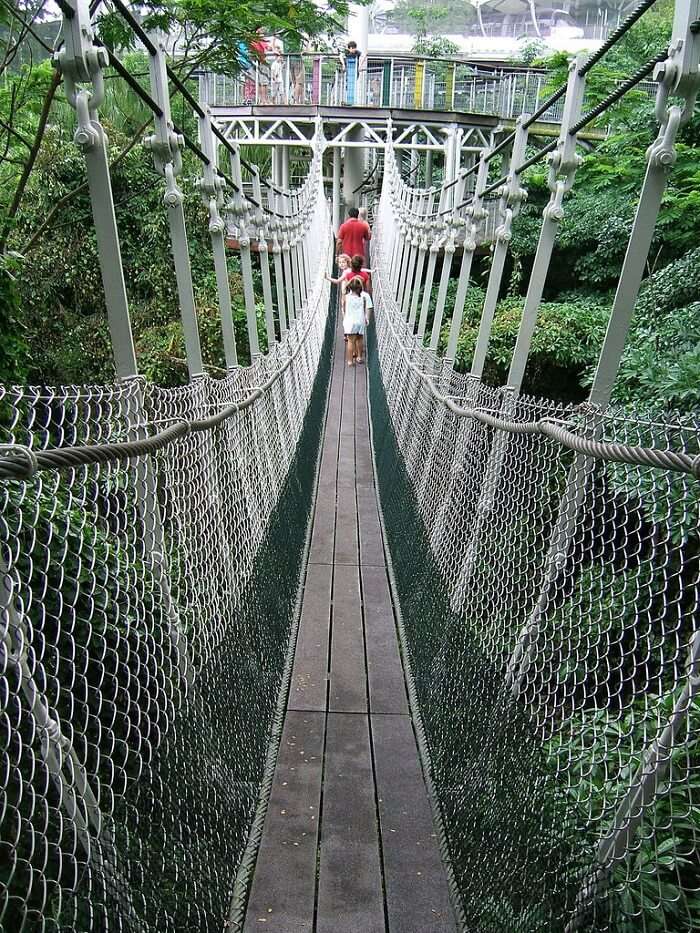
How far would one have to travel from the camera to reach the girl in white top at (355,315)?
852 cm

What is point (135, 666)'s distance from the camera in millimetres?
1841

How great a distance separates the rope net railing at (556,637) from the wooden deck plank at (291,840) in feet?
1.11

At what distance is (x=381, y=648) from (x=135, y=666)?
1.49 meters

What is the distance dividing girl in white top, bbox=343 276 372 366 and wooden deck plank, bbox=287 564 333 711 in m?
5.08

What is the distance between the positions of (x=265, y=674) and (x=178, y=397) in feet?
3.45

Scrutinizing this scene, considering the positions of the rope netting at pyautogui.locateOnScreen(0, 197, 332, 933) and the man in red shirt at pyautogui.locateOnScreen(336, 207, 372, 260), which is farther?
the man in red shirt at pyautogui.locateOnScreen(336, 207, 372, 260)

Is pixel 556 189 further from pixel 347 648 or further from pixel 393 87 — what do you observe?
pixel 393 87

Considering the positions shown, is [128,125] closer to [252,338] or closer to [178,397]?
[252,338]

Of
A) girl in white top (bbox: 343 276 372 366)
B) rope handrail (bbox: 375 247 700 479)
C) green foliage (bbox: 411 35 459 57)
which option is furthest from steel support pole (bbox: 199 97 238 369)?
green foliage (bbox: 411 35 459 57)

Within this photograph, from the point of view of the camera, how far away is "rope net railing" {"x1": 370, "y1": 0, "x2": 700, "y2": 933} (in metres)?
1.25

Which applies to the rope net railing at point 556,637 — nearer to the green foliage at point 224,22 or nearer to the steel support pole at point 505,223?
the steel support pole at point 505,223

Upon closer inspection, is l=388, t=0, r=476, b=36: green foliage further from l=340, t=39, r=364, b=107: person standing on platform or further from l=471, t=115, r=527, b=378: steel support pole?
l=471, t=115, r=527, b=378: steel support pole

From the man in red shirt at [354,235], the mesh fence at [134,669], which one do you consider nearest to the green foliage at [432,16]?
the man in red shirt at [354,235]

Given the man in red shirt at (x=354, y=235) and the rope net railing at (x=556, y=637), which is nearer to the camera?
the rope net railing at (x=556, y=637)
